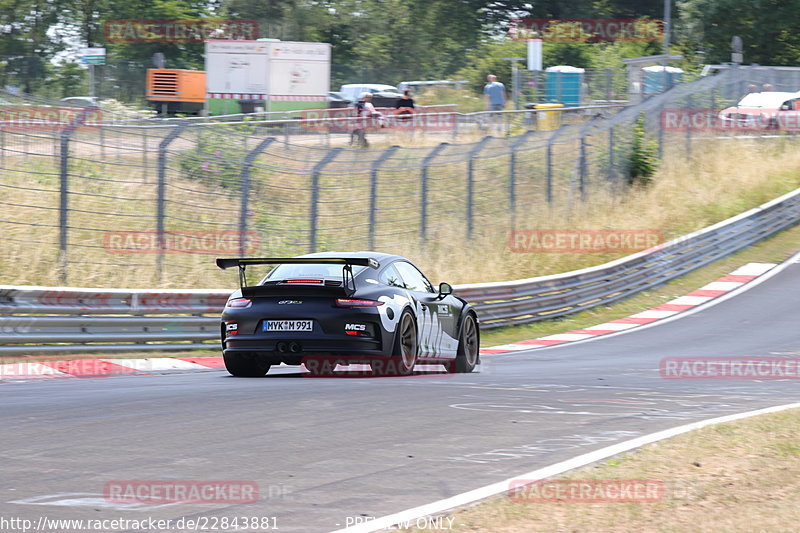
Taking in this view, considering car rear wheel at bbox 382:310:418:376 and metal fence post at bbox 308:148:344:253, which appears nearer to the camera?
car rear wheel at bbox 382:310:418:376

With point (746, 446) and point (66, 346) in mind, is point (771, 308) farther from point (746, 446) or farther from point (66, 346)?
point (746, 446)

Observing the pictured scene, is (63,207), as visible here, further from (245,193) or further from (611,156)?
(611,156)

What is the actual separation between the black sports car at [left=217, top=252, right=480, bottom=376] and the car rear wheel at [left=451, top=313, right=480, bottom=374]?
53.0 inches

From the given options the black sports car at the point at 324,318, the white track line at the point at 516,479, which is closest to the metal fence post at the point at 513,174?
the black sports car at the point at 324,318

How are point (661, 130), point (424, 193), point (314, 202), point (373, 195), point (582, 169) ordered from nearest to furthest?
point (314, 202), point (373, 195), point (424, 193), point (582, 169), point (661, 130)

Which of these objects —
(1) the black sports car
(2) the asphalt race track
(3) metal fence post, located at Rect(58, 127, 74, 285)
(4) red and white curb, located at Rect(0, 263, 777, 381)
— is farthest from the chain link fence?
(1) the black sports car

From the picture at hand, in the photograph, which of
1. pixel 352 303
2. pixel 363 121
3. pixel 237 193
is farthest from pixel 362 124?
pixel 352 303

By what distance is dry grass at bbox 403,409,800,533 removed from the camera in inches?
196

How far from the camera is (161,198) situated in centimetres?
1641

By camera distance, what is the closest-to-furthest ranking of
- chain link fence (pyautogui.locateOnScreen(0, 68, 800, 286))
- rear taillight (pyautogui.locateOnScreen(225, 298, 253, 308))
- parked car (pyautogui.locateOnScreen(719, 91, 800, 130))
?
rear taillight (pyautogui.locateOnScreen(225, 298, 253, 308)), chain link fence (pyautogui.locateOnScreen(0, 68, 800, 286)), parked car (pyautogui.locateOnScreen(719, 91, 800, 130))

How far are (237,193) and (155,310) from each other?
3.89 metres

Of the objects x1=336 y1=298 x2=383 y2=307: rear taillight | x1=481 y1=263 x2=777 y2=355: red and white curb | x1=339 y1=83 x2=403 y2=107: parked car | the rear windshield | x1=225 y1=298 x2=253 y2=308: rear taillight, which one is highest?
x1=339 y1=83 x2=403 y2=107: parked car

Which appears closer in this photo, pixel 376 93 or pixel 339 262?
pixel 339 262

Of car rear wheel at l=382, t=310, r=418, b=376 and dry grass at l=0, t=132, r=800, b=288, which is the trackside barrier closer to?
dry grass at l=0, t=132, r=800, b=288
